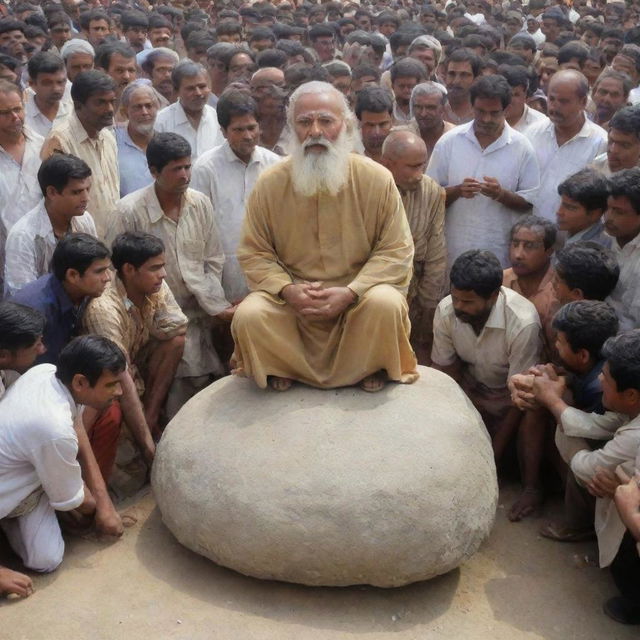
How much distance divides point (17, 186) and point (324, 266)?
253cm

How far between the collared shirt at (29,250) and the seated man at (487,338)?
2407mm

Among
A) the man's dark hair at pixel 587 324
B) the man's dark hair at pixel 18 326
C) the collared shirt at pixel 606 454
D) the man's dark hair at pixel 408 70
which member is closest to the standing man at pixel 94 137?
the man's dark hair at pixel 18 326

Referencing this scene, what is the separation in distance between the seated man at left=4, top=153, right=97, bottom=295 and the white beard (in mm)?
1378

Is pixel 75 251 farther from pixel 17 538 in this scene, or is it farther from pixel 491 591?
pixel 491 591

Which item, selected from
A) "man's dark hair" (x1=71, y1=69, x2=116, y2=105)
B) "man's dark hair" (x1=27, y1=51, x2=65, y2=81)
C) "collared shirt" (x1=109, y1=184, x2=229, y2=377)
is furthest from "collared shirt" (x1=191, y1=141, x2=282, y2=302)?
"man's dark hair" (x1=27, y1=51, x2=65, y2=81)

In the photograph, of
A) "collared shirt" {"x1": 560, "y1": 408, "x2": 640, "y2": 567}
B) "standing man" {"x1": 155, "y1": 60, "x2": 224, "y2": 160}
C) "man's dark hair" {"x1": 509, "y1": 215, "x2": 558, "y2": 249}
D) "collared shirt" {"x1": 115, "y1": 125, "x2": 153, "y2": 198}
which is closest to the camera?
"collared shirt" {"x1": 560, "y1": 408, "x2": 640, "y2": 567}

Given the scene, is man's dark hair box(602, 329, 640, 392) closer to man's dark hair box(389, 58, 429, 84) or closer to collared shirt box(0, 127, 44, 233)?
collared shirt box(0, 127, 44, 233)

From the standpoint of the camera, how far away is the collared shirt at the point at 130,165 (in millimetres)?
6418

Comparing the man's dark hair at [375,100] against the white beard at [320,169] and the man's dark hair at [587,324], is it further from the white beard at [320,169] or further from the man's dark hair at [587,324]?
the man's dark hair at [587,324]

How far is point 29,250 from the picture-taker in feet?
16.5

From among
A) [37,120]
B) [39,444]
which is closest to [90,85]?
[37,120]

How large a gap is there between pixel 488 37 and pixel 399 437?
28.6 ft

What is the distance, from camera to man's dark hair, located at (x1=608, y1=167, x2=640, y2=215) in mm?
4758

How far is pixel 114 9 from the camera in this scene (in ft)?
48.9
